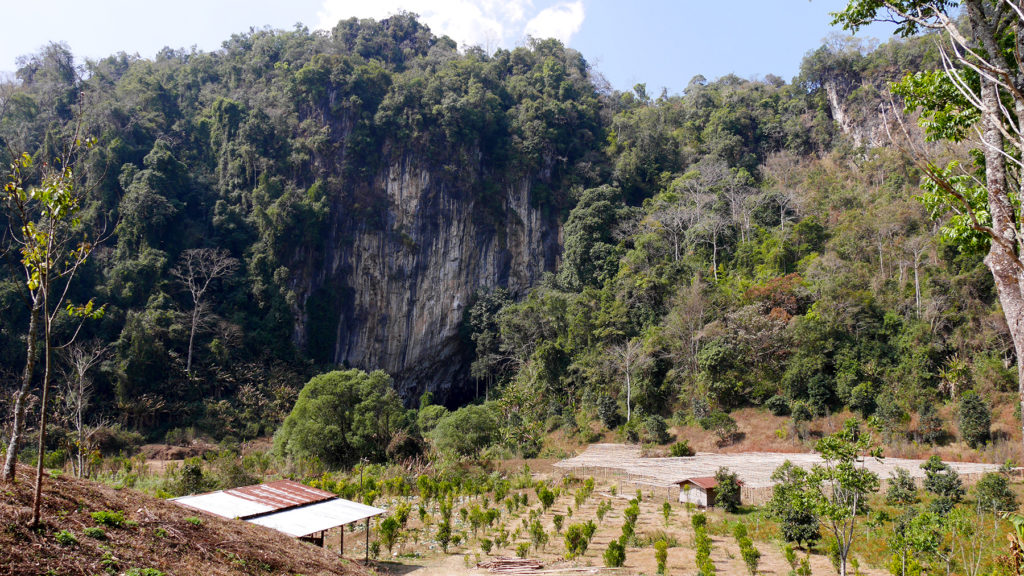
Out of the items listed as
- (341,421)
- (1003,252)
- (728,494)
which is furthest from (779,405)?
(1003,252)

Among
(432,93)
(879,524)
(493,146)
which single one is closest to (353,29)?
(432,93)

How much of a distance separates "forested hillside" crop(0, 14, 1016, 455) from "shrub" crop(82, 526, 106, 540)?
1690cm

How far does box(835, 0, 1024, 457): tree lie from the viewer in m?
4.42

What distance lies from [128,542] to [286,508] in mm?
4521

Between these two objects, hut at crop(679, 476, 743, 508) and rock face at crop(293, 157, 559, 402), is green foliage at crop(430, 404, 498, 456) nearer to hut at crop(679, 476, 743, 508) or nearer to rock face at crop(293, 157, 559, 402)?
hut at crop(679, 476, 743, 508)

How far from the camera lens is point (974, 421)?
18.5 m

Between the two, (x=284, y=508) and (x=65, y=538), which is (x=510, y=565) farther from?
(x=65, y=538)

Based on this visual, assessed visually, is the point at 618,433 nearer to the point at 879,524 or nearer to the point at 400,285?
the point at 879,524

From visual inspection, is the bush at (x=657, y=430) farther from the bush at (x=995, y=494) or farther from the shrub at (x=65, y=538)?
the shrub at (x=65, y=538)

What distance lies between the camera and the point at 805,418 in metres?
22.2

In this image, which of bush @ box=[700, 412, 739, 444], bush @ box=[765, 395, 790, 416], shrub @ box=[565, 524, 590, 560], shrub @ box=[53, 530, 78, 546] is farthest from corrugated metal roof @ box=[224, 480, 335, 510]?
bush @ box=[765, 395, 790, 416]

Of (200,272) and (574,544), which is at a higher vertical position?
(200,272)

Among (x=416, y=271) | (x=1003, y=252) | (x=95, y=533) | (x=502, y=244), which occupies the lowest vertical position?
(x=95, y=533)

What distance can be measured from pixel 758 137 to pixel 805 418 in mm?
23550
